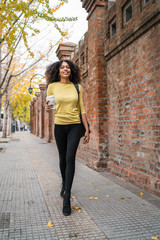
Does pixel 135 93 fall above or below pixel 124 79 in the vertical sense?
below

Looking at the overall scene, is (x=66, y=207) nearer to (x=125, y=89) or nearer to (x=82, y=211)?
(x=82, y=211)

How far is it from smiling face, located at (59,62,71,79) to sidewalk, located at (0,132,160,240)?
71.0 inches

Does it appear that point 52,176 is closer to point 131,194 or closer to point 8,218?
point 131,194

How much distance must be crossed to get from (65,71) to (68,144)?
40.7 inches

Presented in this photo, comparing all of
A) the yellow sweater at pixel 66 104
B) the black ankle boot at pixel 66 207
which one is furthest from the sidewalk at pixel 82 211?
the yellow sweater at pixel 66 104

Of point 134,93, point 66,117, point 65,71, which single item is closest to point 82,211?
point 66,117

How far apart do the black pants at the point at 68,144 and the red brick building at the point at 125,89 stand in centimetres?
129

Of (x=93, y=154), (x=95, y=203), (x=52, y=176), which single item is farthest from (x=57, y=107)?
(x=93, y=154)

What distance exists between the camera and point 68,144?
3.15 metres

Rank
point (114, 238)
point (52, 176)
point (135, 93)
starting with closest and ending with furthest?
point (114, 238) < point (135, 93) < point (52, 176)

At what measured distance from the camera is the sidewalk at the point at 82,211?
7.66 feet

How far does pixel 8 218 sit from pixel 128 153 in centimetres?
254

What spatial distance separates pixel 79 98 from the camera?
10.8ft

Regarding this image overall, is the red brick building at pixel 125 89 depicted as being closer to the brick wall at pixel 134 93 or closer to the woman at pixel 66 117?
the brick wall at pixel 134 93
